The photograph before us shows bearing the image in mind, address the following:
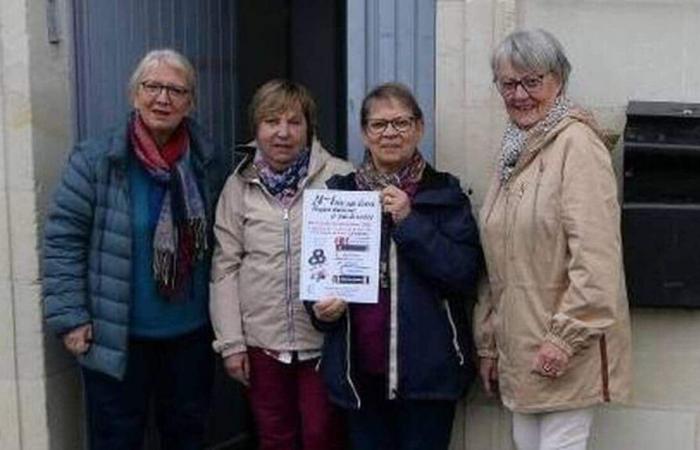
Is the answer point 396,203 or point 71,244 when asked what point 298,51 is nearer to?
point 71,244

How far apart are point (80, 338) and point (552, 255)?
155 centimetres

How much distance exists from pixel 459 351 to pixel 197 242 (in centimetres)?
94

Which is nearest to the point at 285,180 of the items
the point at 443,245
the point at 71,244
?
the point at 443,245

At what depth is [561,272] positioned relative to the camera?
329cm

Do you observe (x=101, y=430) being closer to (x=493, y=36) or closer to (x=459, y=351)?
(x=459, y=351)

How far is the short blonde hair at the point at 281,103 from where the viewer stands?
147 inches

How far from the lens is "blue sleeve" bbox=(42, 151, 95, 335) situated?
3.77 metres

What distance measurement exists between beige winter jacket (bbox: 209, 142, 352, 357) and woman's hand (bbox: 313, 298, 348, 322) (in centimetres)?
16

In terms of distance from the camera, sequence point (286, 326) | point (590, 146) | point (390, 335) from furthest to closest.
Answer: point (286, 326) < point (390, 335) < point (590, 146)

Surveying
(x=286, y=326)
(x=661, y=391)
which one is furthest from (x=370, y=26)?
(x=661, y=391)

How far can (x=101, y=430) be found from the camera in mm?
3967

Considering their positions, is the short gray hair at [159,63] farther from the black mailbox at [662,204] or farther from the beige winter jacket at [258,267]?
the black mailbox at [662,204]

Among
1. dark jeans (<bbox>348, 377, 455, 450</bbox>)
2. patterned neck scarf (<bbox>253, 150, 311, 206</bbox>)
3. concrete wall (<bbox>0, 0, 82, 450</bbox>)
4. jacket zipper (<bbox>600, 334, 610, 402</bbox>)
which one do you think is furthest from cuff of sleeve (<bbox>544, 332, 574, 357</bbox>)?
concrete wall (<bbox>0, 0, 82, 450</bbox>)

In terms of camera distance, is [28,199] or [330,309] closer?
[330,309]
